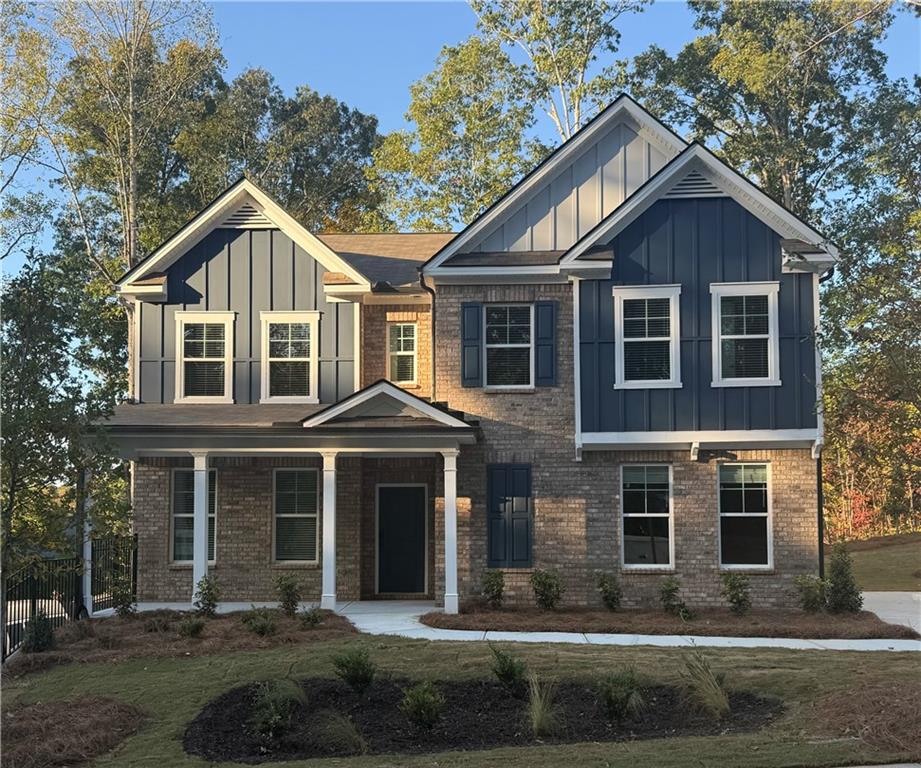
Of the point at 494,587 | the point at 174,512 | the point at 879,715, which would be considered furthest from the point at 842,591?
the point at 174,512

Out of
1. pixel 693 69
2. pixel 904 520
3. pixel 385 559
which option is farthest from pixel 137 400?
pixel 693 69

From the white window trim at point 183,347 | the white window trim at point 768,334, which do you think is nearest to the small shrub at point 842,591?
the white window trim at point 768,334

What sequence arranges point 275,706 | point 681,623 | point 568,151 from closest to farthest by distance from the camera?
point 275,706
point 681,623
point 568,151

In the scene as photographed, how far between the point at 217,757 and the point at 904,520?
22.5ft

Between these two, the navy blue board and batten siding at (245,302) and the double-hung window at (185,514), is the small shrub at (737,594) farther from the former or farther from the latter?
the double-hung window at (185,514)

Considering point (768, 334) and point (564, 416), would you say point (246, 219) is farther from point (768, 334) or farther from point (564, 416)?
point (768, 334)

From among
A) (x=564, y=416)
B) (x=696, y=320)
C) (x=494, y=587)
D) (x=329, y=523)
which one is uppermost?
(x=696, y=320)

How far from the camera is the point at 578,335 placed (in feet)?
57.3

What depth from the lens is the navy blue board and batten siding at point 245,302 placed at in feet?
63.3

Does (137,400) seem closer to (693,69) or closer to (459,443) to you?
(459,443)

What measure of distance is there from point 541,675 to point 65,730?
4.84 meters

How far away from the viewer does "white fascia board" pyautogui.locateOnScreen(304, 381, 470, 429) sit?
55.6ft

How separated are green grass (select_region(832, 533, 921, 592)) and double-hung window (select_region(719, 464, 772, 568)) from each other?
581cm

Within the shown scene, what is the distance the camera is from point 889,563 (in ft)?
84.1
